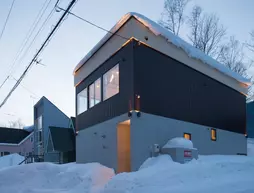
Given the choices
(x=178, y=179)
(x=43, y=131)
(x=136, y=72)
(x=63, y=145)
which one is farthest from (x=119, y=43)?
(x=43, y=131)

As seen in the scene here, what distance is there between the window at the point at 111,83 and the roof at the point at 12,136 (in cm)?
3036

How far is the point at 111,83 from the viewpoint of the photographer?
43.4 ft

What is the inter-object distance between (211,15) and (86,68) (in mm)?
18036

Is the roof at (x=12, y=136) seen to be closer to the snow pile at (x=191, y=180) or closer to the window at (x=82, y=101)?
the window at (x=82, y=101)

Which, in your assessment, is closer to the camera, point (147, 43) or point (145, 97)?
point (145, 97)

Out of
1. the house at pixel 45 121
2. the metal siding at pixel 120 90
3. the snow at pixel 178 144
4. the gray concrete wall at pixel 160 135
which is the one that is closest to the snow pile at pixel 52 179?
the gray concrete wall at pixel 160 135

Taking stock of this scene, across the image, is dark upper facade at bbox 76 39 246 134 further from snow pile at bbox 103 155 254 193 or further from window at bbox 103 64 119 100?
snow pile at bbox 103 155 254 193

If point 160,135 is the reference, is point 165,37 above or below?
above

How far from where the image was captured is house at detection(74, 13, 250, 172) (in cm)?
1143

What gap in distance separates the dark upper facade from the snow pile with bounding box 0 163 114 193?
269cm

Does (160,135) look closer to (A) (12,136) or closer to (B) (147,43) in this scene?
(B) (147,43)

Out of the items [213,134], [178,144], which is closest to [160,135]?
[178,144]

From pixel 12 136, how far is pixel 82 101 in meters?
27.8

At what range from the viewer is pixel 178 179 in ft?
24.3
